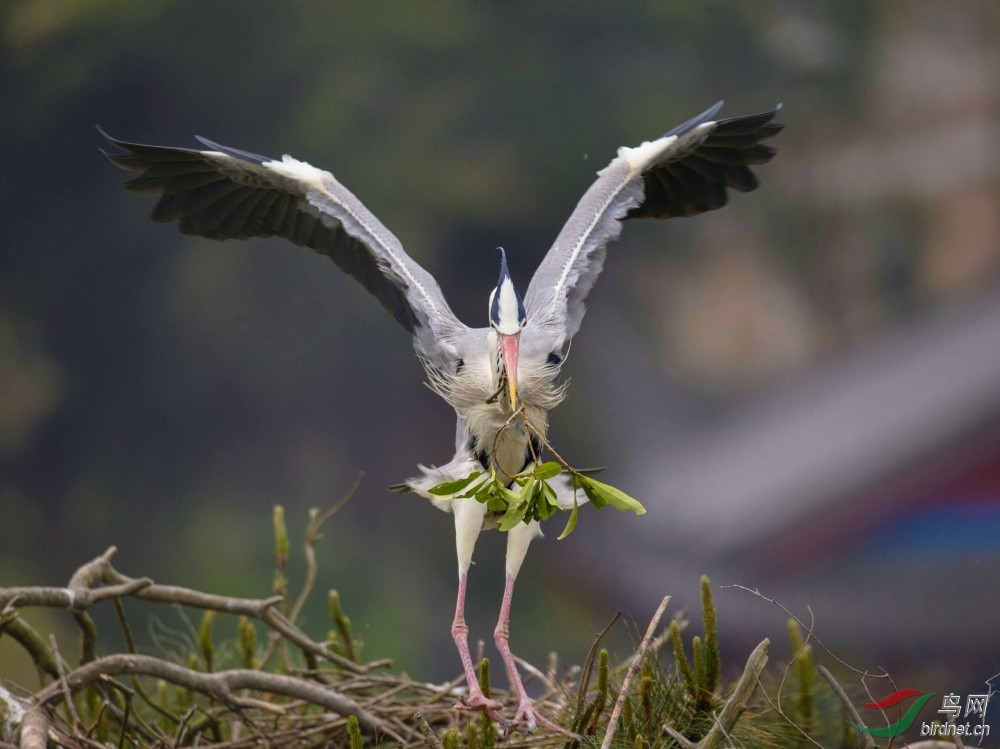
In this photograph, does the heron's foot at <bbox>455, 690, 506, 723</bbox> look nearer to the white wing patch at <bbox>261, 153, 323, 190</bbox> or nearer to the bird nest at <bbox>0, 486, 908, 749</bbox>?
the bird nest at <bbox>0, 486, 908, 749</bbox>

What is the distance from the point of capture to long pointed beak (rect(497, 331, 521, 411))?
2016mm

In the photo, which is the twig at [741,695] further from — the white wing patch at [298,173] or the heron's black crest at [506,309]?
the white wing patch at [298,173]

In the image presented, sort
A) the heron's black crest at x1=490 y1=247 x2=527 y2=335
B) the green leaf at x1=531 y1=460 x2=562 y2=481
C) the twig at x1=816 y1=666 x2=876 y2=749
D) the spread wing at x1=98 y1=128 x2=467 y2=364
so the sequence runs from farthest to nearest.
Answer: the spread wing at x1=98 y1=128 x2=467 y2=364 → the heron's black crest at x1=490 y1=247 x2=527 y2=335 → the green leaf at x1=531 y1=460 x2=562 y2=481 → the twig at x1=816 y1=666 x2=876 y2=749

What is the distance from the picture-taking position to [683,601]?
12.4 ft

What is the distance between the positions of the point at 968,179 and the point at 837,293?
60 centimetres

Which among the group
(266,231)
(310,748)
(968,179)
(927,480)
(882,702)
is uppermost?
(968,179)

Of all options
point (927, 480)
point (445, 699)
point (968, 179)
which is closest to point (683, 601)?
point (927, 480)

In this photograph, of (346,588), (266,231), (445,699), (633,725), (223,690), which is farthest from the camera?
(346,588)

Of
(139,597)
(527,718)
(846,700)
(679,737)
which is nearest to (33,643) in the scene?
(139,597)

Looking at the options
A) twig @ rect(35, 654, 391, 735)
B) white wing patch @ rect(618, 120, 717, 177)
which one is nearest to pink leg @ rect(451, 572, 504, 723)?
twig @ rect(35, 654, 391, 735)

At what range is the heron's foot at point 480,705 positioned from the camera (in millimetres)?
1963

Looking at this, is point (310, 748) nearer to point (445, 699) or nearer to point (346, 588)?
point (445, 699)

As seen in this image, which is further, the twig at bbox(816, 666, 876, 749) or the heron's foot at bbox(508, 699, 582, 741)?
the heron's foot at bbox(508, 699, 582, 741)

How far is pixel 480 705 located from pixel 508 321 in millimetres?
689
